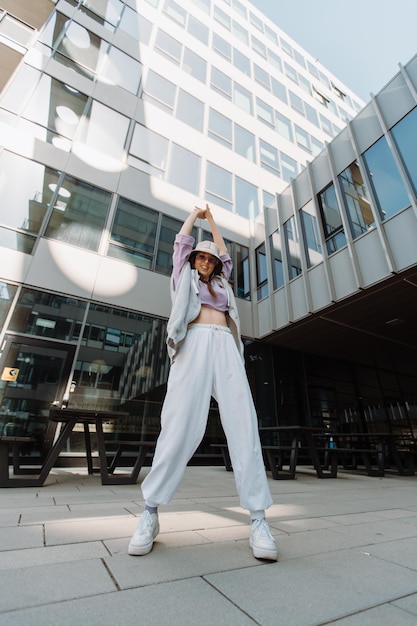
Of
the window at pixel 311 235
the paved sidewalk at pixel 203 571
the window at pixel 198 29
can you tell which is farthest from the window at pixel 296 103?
the paved sidewalk at pixel 203 571

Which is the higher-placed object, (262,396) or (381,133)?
(381,133)

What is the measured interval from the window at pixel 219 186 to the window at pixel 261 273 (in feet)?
6.25

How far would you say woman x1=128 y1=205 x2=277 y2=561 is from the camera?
1568mm

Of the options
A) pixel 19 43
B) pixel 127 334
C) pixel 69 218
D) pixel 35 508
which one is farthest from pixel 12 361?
pixel 19 43

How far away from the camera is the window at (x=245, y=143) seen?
12.0 m

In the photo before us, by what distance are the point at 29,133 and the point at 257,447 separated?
366 inches

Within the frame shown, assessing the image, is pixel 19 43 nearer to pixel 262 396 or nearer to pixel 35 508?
pixel 35 508

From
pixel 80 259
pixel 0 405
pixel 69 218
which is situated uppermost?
pixel 69 218

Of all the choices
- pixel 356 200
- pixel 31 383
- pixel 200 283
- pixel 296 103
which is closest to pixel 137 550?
pixel 200 283

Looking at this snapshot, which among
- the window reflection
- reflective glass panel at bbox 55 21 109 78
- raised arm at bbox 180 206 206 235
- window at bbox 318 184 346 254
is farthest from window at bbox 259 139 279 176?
raised arm at bbox 180 206 206 235

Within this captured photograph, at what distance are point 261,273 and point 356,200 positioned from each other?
3653 mm

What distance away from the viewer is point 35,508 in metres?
2.43

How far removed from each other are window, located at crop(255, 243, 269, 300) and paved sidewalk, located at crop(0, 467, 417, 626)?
7.58 metres

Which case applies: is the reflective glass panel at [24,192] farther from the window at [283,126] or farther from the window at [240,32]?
the window at [240,32]
